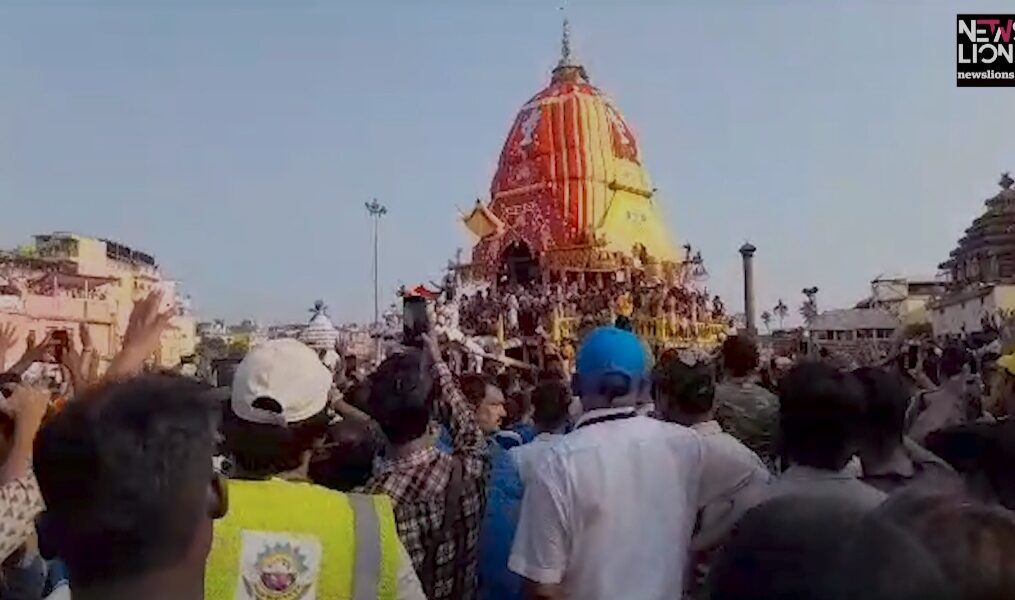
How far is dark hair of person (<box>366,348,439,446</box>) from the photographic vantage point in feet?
10.5

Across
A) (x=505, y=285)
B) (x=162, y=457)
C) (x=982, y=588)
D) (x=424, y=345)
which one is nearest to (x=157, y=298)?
Result: (x=162, y=457)

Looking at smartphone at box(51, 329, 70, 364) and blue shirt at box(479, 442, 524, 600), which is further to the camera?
blue shirt at box(479, 442, 524, 600)

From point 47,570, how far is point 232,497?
1.47m

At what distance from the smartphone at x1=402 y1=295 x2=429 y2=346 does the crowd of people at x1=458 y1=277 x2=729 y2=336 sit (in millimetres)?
23976

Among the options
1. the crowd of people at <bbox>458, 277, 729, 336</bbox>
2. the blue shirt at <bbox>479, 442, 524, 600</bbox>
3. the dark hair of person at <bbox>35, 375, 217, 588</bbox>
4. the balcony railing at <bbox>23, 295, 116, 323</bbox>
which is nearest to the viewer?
the dark hair of person at <bbox>35, 375, 217, 588</bbox>

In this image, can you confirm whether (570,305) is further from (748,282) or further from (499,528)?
(499,528)

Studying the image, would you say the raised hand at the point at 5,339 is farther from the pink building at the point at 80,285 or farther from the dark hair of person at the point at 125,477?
the pink building at the point at 80,285

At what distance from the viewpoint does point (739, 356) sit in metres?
5.20

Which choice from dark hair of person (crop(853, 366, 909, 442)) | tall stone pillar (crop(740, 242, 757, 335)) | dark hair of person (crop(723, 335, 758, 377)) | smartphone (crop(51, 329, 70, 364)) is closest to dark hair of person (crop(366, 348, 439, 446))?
smartphone (crop(51, 329, 70, 364))

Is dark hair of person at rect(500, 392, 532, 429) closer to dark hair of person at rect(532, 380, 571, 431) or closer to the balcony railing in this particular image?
dark hair of person at rect(532, 380, 571, 431)

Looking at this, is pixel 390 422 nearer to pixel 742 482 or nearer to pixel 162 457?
pixel 742 482

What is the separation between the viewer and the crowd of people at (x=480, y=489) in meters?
1.39

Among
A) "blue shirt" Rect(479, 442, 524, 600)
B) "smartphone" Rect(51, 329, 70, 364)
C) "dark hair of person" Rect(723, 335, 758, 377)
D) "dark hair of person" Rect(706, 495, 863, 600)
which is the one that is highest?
"smartphone" Rect(51, 329, 70, 364)

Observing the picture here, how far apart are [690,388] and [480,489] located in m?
1.10
